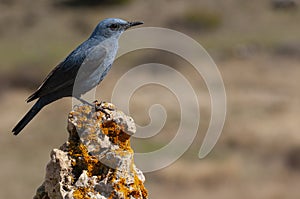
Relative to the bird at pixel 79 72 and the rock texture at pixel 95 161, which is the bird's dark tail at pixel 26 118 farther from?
the rock texture at pixel 95 161

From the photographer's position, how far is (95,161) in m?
7.20

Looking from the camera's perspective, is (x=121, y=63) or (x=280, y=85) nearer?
(x=280, y=85)

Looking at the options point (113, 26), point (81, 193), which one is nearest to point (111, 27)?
point (113, 26)

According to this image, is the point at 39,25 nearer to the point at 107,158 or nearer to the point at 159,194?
the point at 159,194

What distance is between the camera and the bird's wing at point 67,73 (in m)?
9.02

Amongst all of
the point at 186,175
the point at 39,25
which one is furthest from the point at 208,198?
the point at 39,25

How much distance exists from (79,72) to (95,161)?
2068 mm

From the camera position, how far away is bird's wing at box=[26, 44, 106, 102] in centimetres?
902

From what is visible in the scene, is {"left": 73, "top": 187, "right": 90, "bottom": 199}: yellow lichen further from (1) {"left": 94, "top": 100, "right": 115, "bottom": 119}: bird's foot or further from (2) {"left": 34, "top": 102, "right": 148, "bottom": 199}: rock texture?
(1) {"left": 94, "top": 100, "right": 115, "bottom": 119}: bird's foot

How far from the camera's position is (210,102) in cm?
3075

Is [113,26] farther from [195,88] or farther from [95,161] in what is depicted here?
[195,88]

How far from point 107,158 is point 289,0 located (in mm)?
46928

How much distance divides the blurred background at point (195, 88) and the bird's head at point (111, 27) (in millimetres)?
12847

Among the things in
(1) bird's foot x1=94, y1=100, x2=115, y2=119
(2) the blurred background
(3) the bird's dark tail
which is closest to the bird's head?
(3) the bird's dark tail
